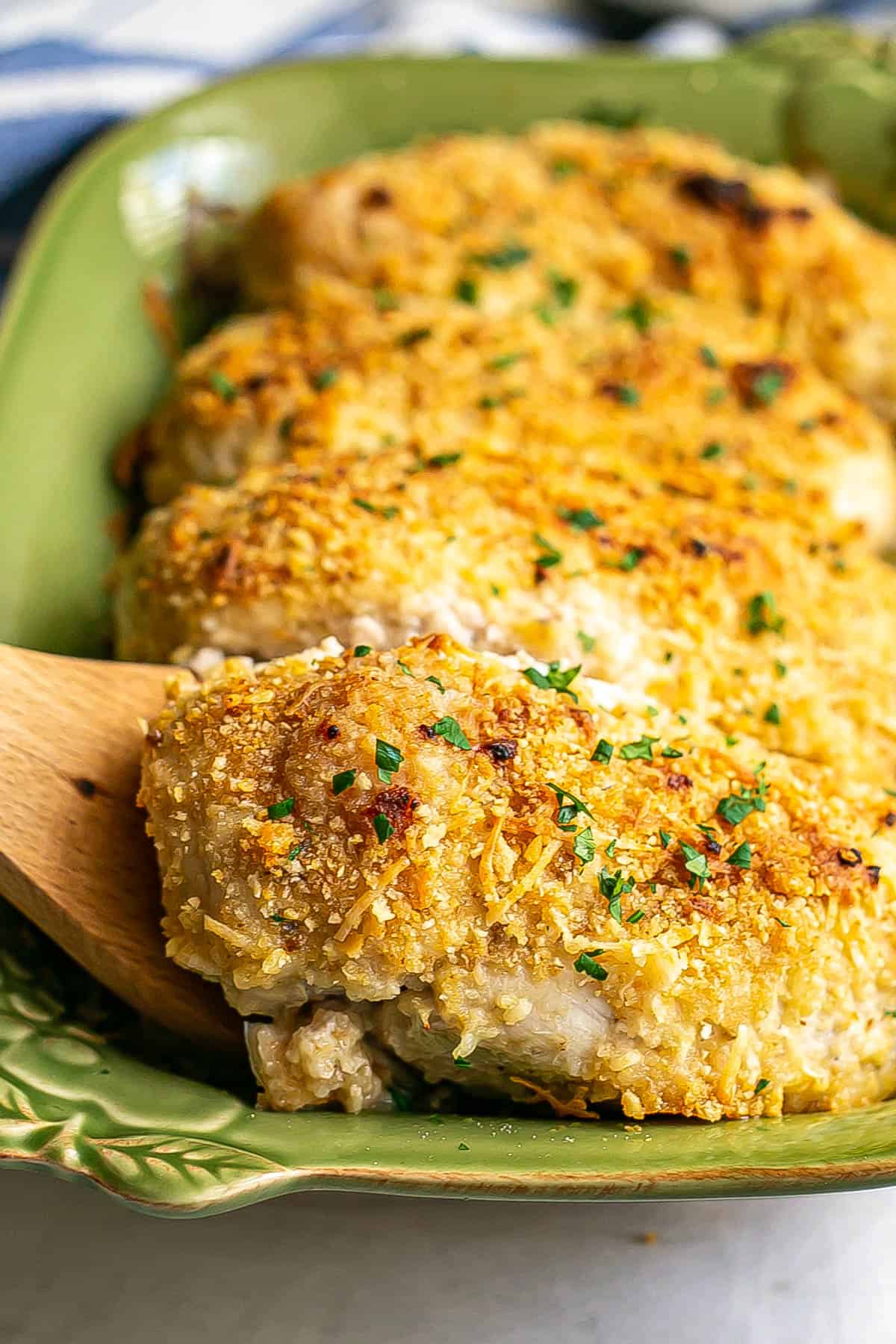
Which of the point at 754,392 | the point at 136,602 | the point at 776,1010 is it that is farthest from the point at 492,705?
the point at 754,392

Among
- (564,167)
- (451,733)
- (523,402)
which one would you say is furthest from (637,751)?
(564,167)

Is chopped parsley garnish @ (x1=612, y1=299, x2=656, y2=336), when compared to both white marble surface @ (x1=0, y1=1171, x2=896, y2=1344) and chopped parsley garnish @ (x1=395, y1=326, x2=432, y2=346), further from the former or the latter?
white marble surface @ (x1=0, y1=1171, x2=896, y2=1344)

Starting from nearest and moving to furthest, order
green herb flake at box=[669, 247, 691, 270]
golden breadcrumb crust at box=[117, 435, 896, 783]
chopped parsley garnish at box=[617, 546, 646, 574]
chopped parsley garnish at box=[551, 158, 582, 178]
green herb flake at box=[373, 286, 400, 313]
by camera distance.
A: golden breadcrumb crust at box=[117, 435, 896, 783], chopped parsley garnish at box=[617, 546, 646, 574], green herb flake at box=[373, 286, 400, 313], green herb flake at box=[669, 247, 691, 270], chopped parsley garnish at box=[551, 158, 582, 178]

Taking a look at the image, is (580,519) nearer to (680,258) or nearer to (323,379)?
(323,379)

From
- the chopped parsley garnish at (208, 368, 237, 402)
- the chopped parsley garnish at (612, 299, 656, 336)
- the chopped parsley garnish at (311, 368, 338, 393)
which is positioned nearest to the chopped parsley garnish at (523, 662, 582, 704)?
the chopped parsley garnish at (311, 368, 338, 393)

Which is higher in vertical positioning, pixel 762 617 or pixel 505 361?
pixel 505 361

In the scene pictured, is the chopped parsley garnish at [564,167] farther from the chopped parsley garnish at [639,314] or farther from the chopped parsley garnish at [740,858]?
the chopped parsley garnish at [740,858]
